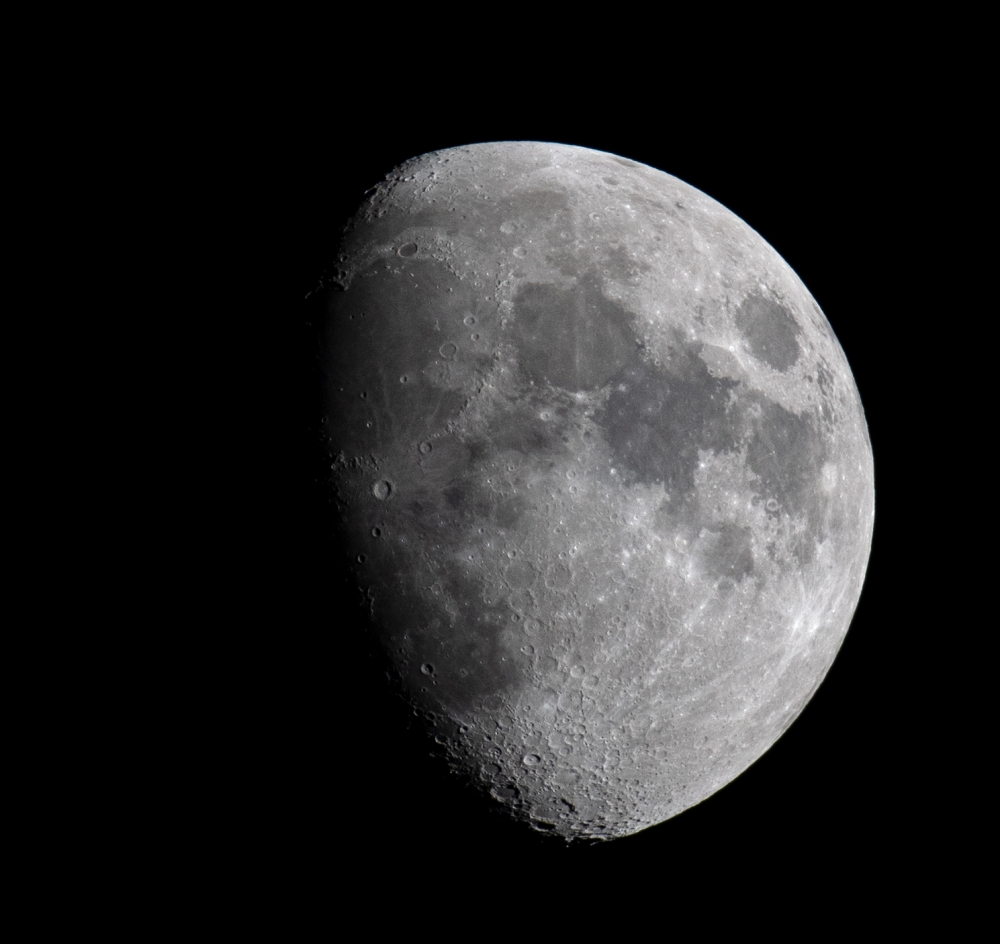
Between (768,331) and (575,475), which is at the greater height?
(768,331)

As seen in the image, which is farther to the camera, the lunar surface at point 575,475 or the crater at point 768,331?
the crater at point 768,331

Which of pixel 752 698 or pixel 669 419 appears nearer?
pixel 669 419

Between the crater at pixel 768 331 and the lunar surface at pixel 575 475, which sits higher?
the crater at pixel 768 331

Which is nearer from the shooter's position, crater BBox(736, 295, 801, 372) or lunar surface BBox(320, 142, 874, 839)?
lunar surface BBox(320, 142, 874, 839)

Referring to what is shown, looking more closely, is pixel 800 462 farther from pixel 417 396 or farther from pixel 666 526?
pixel 417 396

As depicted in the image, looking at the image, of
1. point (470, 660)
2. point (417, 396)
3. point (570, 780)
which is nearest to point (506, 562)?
point (470, 660)

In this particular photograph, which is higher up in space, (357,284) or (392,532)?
(357,284)

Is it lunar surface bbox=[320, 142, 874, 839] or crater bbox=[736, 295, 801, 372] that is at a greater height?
crater bbox=[736, 295, 801, 372]

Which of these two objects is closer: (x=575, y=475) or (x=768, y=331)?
(x=575, y=475)
